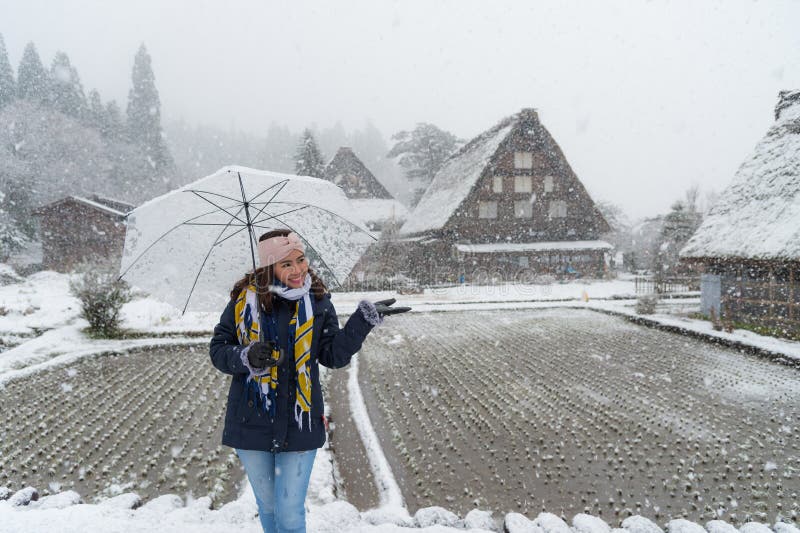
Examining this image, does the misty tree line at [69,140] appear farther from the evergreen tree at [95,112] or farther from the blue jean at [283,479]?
the blue jean at [283,479]

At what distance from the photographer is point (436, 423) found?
18.9 feet

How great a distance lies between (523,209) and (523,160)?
133 inches

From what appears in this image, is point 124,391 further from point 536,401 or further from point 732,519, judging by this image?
point 732,519

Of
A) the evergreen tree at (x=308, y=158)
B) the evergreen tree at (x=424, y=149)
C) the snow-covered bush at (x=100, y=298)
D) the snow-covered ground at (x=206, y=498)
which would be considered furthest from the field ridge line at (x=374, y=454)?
the evergreen tree at (x=424, y=149)

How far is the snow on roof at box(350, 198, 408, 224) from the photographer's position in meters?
33.6

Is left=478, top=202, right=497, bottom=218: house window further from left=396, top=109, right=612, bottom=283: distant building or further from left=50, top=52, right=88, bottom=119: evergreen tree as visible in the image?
left=50, top=52, right=88, bottom=119: evergreen tree

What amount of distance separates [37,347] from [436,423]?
382 inches

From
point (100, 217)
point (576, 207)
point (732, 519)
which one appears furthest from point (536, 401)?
point (100, 217)

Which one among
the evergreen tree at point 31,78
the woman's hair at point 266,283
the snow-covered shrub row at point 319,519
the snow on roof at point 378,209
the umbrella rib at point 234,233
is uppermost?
the evergreen tree at point 31,78

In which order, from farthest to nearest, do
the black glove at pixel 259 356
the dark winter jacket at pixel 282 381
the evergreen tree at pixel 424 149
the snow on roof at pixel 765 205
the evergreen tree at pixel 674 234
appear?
1. the evergreen tree at pixel 424 149
2. the evergreen tree at pixel 674 234
3. the snow on roof at pixel 765 205
4. the dark winter jacket at pixel 282 381
5. the black glove at pixel 259 356

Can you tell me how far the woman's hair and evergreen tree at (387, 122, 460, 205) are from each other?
1542 inches

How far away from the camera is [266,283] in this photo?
2.18 metres

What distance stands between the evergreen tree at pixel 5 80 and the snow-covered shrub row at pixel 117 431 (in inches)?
2014

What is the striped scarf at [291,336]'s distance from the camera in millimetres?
2076
